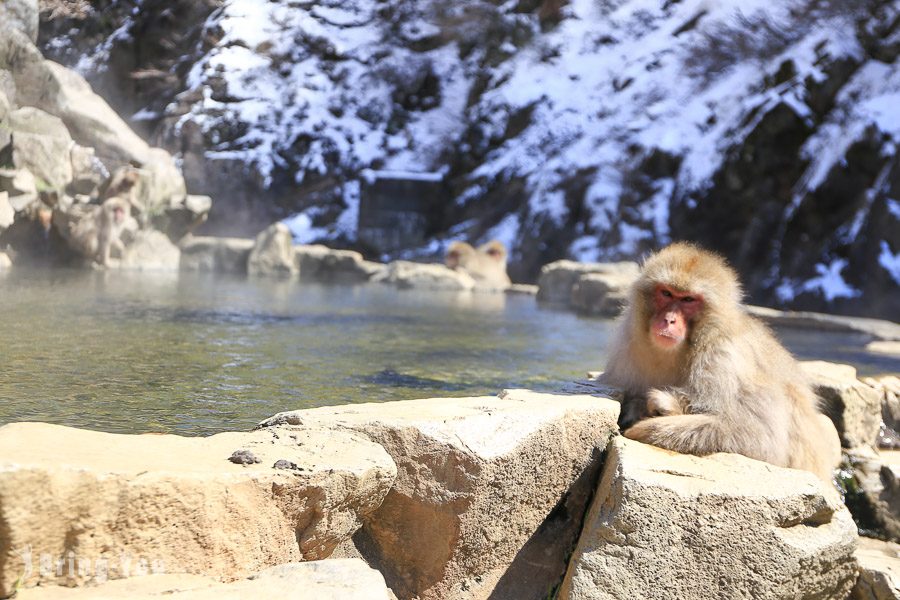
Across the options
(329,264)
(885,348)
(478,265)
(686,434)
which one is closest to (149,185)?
(329,264)

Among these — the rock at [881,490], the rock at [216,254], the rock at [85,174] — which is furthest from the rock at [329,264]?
the rock at [881,490]

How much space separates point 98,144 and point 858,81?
11704mm

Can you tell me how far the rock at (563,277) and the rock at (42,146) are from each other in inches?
246

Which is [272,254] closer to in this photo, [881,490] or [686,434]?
[881,490]

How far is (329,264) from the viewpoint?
12.9 meters

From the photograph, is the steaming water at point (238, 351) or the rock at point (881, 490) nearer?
the steaming water at point (238, 351)

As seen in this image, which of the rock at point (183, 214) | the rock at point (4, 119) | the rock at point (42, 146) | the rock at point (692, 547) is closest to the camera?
the rock at point (692, 547)

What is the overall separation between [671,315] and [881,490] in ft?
4.33

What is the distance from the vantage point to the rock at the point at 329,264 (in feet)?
41.6

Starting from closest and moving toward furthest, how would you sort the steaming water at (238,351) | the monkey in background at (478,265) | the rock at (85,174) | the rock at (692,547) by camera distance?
the rock at (692,547), the steaming water at (238,351), the rock at (85,174), the monkey in background at (478,265)

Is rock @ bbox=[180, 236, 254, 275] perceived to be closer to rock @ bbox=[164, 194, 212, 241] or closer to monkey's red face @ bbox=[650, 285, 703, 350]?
rock @ bbox=[164, 194, 212, 241]

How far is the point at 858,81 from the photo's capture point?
43.5 ft

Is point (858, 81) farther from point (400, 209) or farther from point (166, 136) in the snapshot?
→ point (166, 136)

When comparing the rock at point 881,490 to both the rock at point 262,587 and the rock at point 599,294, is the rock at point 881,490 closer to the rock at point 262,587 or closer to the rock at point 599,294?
the rock at point 262,587
